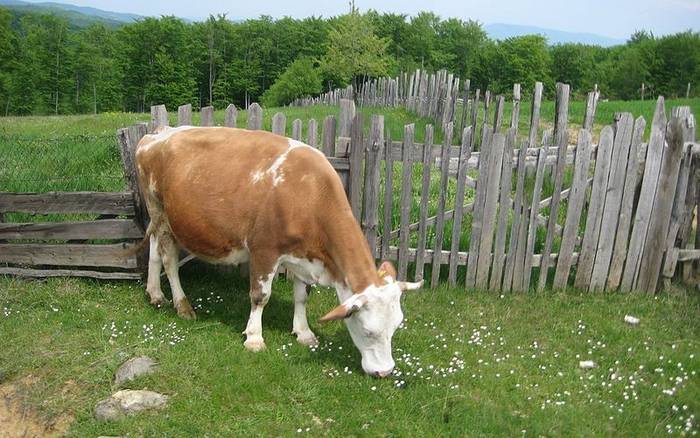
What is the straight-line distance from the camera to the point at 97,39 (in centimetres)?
7488

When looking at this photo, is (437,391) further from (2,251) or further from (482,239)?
(2,251)

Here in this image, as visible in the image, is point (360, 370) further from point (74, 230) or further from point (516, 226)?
point (74, 230)

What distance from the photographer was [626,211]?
663 cm

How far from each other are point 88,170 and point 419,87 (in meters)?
15.7

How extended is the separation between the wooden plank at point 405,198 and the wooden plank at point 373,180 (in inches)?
10.6

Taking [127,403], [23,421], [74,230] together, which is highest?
→ [74,230]

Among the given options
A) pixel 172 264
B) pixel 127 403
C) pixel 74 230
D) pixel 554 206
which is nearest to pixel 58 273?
pixel 74 230

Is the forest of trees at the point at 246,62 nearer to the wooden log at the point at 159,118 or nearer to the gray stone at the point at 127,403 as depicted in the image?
the wooden log at the point at 159,118

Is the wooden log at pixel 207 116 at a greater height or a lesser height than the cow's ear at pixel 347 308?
greater

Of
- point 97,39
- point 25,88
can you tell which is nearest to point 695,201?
point 25,88

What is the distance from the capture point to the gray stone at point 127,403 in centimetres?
427

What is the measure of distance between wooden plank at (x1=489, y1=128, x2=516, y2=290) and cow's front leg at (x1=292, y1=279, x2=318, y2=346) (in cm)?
231

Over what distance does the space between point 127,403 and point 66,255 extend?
2851 millimetres

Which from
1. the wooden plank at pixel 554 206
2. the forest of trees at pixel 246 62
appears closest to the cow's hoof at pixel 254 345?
the wooden plank at pixel 554 206
